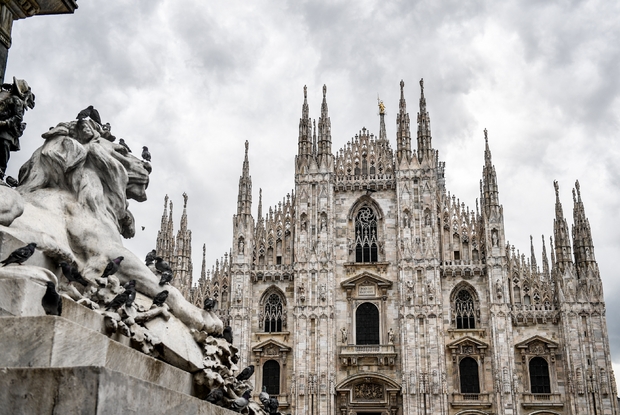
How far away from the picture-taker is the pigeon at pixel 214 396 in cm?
499

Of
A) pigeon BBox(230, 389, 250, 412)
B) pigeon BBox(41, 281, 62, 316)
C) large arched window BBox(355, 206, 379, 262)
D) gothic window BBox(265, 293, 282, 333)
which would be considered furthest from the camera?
large arched window BBox(355, 206, 379, 262)

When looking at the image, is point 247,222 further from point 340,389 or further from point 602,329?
point 602,329

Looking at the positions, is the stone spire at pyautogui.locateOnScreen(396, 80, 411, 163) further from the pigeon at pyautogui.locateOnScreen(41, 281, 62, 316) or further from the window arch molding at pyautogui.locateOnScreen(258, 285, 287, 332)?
the pigeon at pyautogui.locateOnScreen(41, 281, 62, 316)

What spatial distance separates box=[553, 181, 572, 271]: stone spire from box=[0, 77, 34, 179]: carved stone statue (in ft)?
98.3

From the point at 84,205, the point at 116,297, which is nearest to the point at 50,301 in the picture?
the point at 116,297

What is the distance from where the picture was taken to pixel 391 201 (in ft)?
114

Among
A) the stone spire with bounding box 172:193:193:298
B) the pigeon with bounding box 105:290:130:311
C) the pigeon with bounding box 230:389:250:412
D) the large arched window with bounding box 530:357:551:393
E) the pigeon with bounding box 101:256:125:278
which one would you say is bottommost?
the pigeon with bounding box 230:389:250:412

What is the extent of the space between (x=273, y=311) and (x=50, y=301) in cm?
3021

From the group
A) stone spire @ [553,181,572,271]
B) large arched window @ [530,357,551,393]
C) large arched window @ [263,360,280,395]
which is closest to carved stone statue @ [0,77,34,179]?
large arched window @ [263,360,280,395]

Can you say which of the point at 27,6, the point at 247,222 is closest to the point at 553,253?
the point at 247,222

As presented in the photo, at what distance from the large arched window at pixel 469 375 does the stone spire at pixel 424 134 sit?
10.2 m

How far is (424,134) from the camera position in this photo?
35.5 metres

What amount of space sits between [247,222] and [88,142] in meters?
28.8

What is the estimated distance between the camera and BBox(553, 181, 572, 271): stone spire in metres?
32.3
